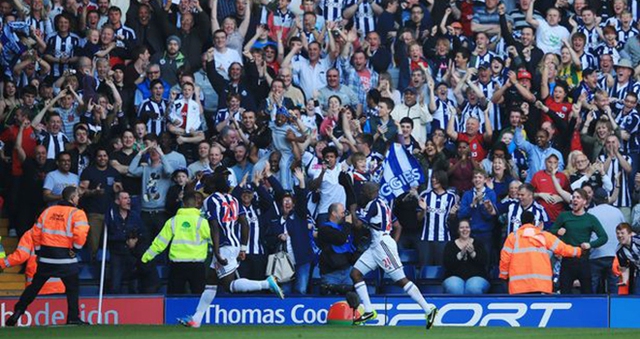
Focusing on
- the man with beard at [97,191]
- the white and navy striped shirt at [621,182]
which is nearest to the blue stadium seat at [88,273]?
the man with beard at [97,191]

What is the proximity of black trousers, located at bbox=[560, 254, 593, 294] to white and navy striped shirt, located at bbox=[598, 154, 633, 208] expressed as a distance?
7.71 ft

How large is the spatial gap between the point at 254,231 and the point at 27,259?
369cm

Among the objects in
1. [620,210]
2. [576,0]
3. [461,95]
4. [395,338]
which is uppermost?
[576,0]

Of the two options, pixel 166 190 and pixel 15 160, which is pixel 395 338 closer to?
pixel 166 190

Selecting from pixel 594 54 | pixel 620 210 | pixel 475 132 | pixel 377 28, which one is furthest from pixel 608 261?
pixel 377 28

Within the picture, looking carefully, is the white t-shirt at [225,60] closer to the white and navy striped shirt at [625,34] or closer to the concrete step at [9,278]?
the concrete step at [9,278]

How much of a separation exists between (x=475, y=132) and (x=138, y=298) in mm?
6480

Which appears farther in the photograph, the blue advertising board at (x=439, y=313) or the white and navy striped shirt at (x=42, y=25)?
the white and navy striped shirt at (x=42, y=25)

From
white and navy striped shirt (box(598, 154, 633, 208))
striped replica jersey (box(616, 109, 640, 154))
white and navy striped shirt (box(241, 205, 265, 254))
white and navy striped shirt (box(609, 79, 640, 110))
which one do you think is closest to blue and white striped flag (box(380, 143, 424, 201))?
white and navy striped shirt (box(241, 205, 265, 254))

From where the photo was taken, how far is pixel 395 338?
58.4 ft

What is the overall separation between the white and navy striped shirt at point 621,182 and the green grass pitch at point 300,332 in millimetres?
4799

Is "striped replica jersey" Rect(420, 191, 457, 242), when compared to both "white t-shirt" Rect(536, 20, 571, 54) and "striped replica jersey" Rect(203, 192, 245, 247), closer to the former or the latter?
"striped replica jersey" Rect(203, 192, 245, 247)

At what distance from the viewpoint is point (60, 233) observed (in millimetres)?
21641

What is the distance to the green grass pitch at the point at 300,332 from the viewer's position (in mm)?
18531
